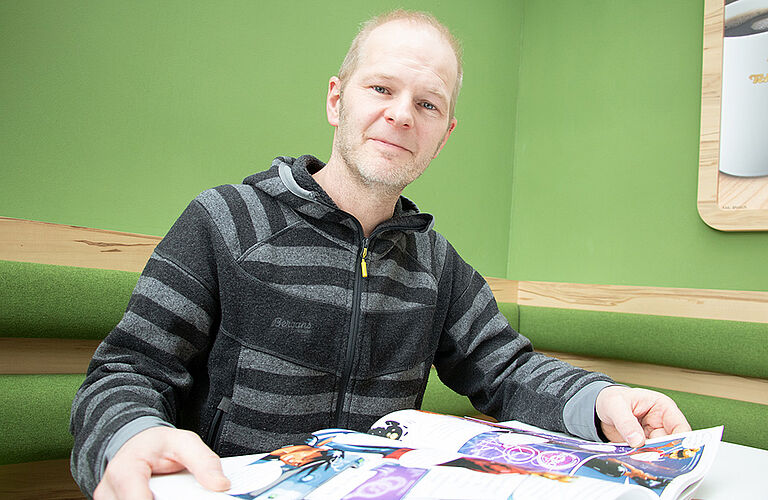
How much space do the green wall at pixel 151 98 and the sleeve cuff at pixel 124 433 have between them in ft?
2.71

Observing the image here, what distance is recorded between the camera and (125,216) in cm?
129

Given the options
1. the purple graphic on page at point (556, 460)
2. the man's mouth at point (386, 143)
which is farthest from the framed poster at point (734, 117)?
the purple graphic on page at point (556, 460)

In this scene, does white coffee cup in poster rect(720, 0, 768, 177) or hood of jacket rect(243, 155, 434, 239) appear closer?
hood of jacket rect(243, 155, 434, 239)

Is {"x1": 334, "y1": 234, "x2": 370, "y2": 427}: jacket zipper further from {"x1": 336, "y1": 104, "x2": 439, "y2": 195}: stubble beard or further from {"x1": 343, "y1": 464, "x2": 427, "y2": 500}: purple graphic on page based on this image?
{"x1": 343, "y1": 464, "x2": 427, "y2": 500}: purple graphic on page

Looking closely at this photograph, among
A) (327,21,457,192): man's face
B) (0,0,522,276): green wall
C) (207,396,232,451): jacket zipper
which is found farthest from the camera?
(0,0,522,276): green wall

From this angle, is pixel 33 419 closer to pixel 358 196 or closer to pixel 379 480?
pixel 358 196

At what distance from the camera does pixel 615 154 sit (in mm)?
2008

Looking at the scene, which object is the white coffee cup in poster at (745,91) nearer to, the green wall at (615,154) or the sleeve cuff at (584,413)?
the green wall at (615,154)

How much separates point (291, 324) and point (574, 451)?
39cm

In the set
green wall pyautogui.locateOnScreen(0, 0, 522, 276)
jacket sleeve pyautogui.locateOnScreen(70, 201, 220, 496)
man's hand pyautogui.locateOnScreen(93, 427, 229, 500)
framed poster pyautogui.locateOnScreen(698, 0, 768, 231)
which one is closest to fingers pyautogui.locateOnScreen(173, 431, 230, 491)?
man's hand pyautogui.locateOnScreen(93, 427, 229, 500)

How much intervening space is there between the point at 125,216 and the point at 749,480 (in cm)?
122

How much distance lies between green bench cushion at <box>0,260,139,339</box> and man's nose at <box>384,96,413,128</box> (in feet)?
2.06

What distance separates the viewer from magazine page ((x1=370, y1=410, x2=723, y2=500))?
509 mm

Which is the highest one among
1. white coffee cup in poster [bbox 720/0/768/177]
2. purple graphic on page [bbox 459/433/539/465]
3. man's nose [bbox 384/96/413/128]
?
white coffee cup in poster [bbox 720/0/768/177]
